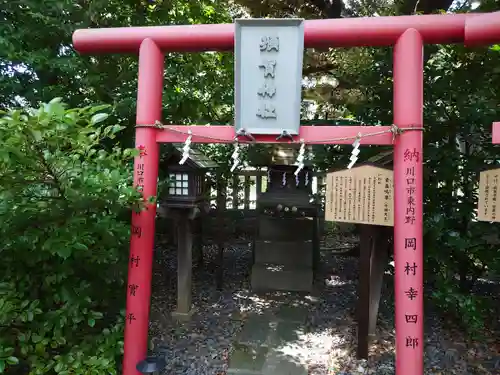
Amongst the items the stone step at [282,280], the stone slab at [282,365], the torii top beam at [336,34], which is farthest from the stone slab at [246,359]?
→ the torii top beam at [336,34]

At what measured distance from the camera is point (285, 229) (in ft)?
A: 22.7

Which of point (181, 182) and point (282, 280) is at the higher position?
point (181, 182)

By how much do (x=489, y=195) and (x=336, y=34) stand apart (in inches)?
74.6

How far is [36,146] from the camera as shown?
2.60 meters

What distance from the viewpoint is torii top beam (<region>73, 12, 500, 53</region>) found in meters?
3.23

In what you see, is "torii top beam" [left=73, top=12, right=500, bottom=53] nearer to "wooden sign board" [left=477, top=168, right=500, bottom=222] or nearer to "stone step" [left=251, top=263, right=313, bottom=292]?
"wooden sign board" [left=477, top=168, right=500, bottom=222]

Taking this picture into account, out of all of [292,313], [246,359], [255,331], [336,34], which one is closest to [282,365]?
[246,359]

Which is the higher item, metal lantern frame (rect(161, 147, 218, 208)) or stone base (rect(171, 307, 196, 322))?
metal lantern frame (rect(161, 147, 218, 208))

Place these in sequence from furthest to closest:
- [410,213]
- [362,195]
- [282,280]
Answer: [282,280], [362,195], [410,213]

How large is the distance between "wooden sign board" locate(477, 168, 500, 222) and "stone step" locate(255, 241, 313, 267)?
11.6 ft

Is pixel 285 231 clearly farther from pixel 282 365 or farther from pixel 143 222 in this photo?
pixel 143 222

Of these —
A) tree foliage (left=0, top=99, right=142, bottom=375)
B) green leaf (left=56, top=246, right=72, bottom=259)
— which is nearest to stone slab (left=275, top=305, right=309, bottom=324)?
tree foliage (left=0, top=99, right=142, bottom=375)

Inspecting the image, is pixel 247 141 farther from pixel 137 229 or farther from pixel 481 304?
pixel 481 304

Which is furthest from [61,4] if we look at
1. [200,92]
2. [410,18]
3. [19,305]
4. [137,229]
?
[410,18]
